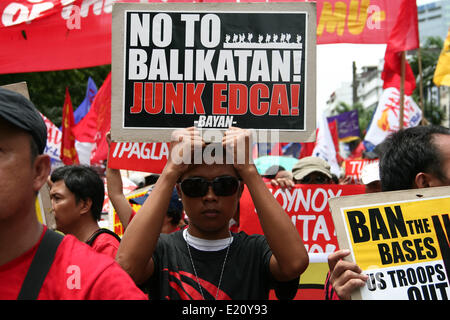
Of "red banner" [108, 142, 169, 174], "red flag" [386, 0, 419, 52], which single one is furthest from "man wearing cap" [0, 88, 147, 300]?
"red flag" [386, 0, 419, 52]

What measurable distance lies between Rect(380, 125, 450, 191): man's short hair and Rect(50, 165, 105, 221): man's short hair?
218 cm

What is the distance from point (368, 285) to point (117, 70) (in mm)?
1509

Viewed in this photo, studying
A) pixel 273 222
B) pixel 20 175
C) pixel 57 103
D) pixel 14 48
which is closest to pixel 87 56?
pixel 14 48

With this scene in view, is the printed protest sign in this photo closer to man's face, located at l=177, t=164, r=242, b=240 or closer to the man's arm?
man's face, located at l=177, t=164, r=242, b=240

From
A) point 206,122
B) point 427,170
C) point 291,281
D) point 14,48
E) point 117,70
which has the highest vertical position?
point 14,48

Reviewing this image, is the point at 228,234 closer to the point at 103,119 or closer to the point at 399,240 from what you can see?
the point at 399,240

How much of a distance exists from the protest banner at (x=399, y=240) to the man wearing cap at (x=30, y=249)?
94cm

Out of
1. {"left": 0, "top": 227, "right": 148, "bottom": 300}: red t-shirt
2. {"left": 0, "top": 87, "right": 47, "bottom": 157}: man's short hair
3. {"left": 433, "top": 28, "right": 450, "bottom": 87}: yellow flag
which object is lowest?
{"left": 0, "top": 227, "right": 148, "bottom": 300}: red t-shirt

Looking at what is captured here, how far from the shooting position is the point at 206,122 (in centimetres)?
258

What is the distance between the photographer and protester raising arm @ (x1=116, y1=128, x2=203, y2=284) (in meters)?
2.26

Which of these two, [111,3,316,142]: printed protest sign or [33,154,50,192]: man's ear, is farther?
[111,3,316,142]: printed protest sign

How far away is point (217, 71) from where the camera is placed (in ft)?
8.54

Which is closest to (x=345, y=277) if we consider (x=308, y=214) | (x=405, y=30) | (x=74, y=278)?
(x=74, y=278)

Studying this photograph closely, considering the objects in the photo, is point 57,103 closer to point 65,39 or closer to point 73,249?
point 65,39
